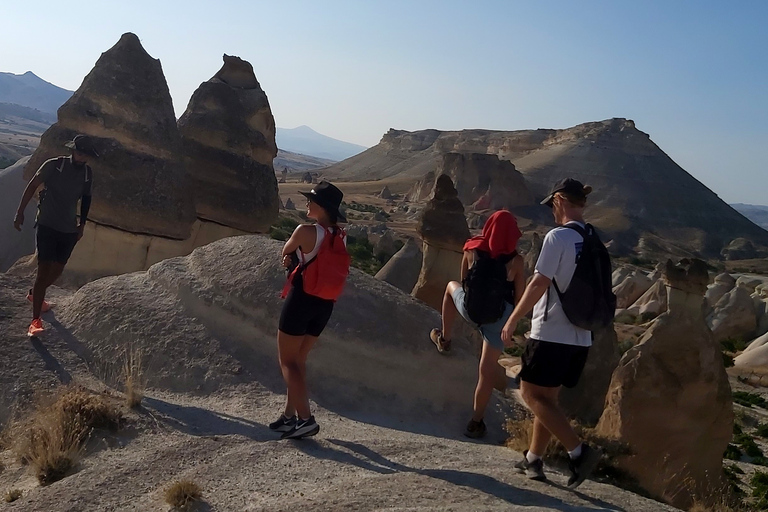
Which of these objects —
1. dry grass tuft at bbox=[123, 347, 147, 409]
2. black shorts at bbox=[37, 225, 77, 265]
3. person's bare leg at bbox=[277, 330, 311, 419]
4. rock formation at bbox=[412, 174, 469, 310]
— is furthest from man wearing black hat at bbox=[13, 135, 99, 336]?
rock formation at bbox=[412, 174, 469, 310]

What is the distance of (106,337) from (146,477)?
2.47 metres

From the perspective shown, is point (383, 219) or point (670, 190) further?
point (670, 190)

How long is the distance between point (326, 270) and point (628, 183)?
184ft

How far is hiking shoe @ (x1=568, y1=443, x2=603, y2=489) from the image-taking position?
350 cm

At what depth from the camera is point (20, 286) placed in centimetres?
689

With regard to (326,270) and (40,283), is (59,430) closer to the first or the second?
(326,270)

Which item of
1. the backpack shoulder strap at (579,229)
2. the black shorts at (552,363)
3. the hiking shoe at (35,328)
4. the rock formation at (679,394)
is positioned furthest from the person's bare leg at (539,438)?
the hiking shoe at (35,328)

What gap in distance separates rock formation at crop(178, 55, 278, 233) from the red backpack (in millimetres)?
7292

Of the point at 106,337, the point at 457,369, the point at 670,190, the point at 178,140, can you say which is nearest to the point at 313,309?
Result: the point at 457,369

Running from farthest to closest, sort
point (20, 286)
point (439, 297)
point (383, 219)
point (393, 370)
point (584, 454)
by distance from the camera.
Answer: point (383, 219) < point (439, 297) < point (20, 286) < point (393, 370) < point (584, 454)

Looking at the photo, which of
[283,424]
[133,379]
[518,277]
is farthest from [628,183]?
[283,424]

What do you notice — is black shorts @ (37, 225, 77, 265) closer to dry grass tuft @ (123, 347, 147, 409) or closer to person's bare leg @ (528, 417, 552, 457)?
dry grass tuft @ (123, 347, 147, 409)

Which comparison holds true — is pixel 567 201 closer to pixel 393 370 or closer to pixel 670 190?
pixel 393 370

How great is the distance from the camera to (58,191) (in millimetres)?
5535
